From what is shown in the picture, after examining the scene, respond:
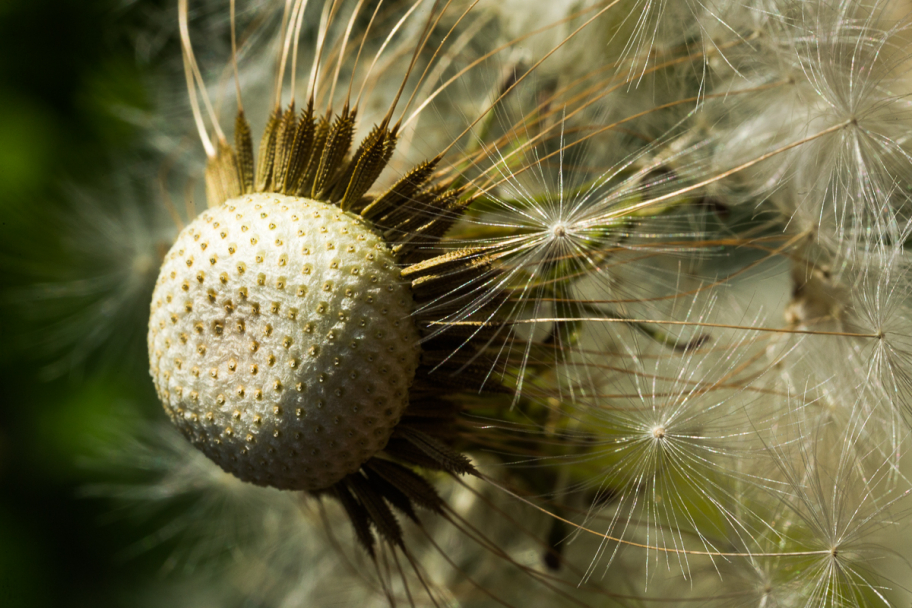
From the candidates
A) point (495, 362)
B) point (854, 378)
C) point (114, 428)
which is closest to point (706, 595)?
point (854, 378)

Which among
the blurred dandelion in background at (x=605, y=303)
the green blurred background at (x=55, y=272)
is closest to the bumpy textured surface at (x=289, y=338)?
the blurred dandelion in background at (x=605, y=303)

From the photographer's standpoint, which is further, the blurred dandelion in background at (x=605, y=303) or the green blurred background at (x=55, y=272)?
the green blurred background at (x=55, y=272)

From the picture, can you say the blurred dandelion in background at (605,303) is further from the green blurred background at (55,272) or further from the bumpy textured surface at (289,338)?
the green blurred background at (55,272)

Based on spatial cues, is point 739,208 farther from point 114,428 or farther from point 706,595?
point 114,428

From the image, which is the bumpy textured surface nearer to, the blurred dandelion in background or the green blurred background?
the blurred dandelion in background

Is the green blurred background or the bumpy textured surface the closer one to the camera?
the bumpy textured surface

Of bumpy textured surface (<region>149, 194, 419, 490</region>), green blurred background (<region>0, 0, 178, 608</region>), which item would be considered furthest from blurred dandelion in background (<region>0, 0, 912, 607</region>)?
green blurred background (<region>0, 0, 178, 608</region>)
